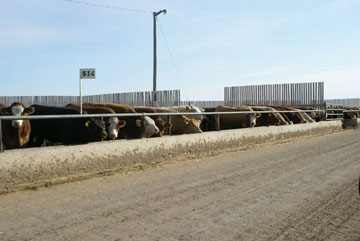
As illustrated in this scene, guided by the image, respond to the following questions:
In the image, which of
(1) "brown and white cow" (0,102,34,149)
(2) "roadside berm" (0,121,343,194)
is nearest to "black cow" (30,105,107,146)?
(1) "brown and white cow" (0,102,34,149)

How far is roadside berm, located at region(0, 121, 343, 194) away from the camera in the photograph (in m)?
5.90

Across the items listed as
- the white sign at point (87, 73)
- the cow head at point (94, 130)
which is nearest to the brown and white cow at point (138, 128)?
the cow head at point (94, 130)

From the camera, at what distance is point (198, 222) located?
14.2 feet

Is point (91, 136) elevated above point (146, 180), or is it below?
above

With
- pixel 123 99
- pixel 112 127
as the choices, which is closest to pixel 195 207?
pixel 112 127

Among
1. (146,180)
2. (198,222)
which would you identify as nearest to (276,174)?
(146,180)

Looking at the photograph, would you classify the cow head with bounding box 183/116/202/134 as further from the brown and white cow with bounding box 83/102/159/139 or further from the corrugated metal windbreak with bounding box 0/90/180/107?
the corrugated metal windbreak with bounding box 0/90/180/107

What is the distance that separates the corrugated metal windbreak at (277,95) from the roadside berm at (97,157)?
643 inches

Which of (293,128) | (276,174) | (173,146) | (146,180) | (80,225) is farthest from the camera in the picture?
(293,128)

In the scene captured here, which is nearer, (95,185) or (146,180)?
(95,185)

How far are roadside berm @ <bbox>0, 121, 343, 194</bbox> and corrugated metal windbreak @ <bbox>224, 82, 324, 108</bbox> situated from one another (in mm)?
16332

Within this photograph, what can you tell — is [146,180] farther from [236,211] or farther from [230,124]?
[230,124]

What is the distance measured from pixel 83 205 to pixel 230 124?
42.2 ft

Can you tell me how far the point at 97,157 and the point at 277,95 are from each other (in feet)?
75.2
